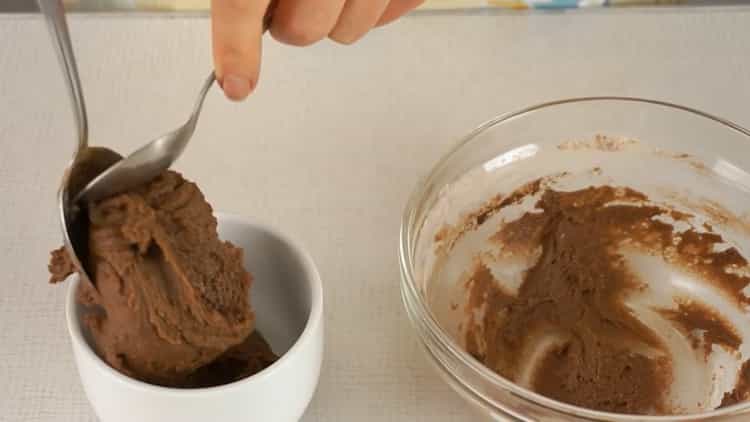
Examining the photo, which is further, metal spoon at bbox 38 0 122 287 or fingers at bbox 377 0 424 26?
fingers at bbox 377 0 424 26

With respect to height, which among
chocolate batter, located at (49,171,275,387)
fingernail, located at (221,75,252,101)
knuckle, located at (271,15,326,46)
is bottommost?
chocolate batter, located at (49,171,275,387)

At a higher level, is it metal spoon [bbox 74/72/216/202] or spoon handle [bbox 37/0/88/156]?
spoon handle [bbox 37/0/88/156]

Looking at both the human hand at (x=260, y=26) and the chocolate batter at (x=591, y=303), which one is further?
the chocolate batter at (x=591, y=303)

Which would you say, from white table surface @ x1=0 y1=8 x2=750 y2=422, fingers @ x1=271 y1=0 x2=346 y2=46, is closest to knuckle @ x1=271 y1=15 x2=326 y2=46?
fingers @ x1=271 y1=0 x2=346 y2=46

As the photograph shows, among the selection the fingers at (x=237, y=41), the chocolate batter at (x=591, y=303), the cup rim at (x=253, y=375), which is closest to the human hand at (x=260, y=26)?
the fingers at (x=237, y=41)

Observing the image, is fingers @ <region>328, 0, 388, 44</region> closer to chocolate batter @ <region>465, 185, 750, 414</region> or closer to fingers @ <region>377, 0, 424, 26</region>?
fingers @ <region>377, 0, 424, 26</region>

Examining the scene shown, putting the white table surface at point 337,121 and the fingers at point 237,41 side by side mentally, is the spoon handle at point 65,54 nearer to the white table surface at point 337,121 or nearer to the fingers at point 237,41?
the fingers at point 237,41

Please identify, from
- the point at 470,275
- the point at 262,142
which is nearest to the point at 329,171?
the point at 262,142

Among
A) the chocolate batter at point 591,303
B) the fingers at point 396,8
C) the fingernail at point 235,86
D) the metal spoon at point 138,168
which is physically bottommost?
the chocolate batter at point 591,303

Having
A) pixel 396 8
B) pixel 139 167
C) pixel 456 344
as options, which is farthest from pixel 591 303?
pixel 139 167
